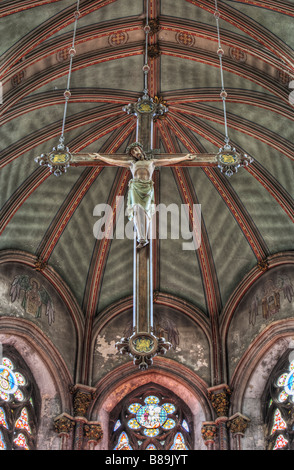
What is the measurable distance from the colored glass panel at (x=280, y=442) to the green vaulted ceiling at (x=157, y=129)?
353 cm

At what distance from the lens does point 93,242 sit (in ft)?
65.8

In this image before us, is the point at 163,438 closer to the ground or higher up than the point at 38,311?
closer to the ground

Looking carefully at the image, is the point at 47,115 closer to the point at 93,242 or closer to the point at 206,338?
the point at 93,242

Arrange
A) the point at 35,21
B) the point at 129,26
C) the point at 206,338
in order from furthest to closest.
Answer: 1. the point at 206,338
2. the point at 129,26
3. the point at 35,21

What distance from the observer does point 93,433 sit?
58.2ft

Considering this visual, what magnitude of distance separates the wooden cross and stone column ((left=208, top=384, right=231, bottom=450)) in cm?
559

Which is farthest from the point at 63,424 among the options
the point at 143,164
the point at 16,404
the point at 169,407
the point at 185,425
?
the point at 143,164

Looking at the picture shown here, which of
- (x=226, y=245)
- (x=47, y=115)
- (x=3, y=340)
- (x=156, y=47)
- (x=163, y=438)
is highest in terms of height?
(x=156, y=47)

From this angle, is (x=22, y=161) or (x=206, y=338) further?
(x=206, y=338)

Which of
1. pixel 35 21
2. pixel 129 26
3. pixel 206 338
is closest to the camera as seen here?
pixel 35 21

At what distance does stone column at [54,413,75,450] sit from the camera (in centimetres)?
1749

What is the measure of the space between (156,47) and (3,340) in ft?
22.5

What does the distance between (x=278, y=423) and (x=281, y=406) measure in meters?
0.34

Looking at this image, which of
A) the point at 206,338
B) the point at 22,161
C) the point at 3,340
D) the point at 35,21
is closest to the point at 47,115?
the point at 22,161
